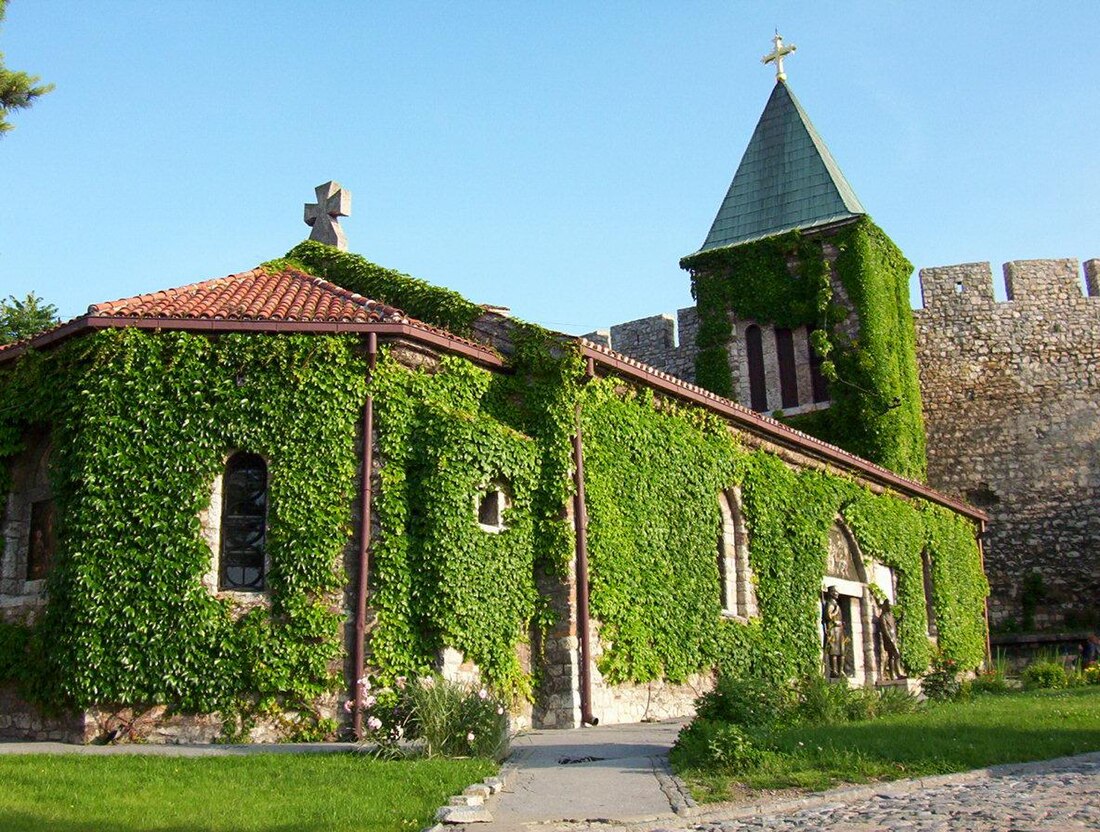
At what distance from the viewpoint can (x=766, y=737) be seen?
1104cm

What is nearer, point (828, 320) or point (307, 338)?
point (307, 338)

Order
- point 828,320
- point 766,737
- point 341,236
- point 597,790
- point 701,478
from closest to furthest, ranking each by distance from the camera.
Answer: point 597,790 < point 766,737 < point 701,478 < point 341,236 < point 828,320

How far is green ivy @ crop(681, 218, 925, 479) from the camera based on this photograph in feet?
93.2

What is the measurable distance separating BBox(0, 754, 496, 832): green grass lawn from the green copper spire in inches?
877

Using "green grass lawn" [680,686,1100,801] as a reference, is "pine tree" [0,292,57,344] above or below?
above

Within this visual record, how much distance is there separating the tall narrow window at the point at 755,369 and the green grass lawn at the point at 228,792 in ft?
66.4

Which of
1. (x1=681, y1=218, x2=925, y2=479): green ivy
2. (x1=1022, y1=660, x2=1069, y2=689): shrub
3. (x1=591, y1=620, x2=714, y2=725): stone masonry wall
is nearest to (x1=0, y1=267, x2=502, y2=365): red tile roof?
(x1=591, y1=620, x2=714, y2=725): stone masonry wall

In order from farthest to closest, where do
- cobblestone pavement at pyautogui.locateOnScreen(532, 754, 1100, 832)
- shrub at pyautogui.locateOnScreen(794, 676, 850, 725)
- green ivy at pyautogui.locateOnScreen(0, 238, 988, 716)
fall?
green ivy at pyautogui.locateOnScreen(0, 238, 988, 716)
shrub at pyautogui.locateOnScreen(794, 676, 850, 725)
cobblestone pavement at pyautogui.locateOnScreen(532, 754, 1100, 832)

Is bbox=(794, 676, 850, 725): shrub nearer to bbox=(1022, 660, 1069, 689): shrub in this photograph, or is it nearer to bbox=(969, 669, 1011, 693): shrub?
bbox=(969, 669, 1011, 693): shrub

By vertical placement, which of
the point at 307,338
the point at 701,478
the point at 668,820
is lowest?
the point at 668,820

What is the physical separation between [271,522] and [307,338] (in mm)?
2426

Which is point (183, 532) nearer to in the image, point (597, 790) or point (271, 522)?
point (271, 522)

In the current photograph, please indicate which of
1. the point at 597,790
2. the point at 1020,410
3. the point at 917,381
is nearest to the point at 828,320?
the point at 917,381

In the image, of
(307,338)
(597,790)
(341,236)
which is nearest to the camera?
(597,790)
